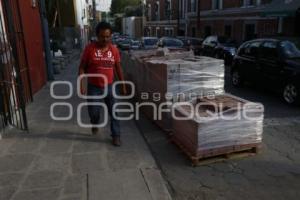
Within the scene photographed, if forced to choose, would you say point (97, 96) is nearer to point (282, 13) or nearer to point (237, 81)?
point (237, 81)

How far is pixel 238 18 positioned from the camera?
26.4 metres

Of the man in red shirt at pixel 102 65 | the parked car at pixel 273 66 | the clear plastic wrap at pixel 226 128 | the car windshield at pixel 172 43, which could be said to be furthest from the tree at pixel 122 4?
the clear plastic wrap at pixel 226 128

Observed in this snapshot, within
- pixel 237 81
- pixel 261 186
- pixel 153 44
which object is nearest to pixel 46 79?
pixel 237 81

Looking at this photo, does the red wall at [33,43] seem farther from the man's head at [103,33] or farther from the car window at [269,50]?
the car window at [269,50]

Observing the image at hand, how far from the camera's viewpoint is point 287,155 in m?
4.80

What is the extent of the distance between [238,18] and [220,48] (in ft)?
33.8

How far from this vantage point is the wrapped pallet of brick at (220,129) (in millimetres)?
4324

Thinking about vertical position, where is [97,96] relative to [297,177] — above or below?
above

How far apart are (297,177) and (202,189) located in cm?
128

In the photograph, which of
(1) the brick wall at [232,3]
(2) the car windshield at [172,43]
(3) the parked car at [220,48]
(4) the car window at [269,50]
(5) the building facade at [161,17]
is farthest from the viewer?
(5) the building facade at [161,17]

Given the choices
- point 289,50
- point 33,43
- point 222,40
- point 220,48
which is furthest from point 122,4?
point 289,50

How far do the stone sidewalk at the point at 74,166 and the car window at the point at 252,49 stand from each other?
4.92 metres

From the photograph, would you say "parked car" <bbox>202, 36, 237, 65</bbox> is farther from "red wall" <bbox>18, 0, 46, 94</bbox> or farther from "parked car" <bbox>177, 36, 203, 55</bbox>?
"red wall" <bbox>18, 0, 46, 94</bbox>

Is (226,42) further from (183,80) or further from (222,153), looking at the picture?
(222,153)
